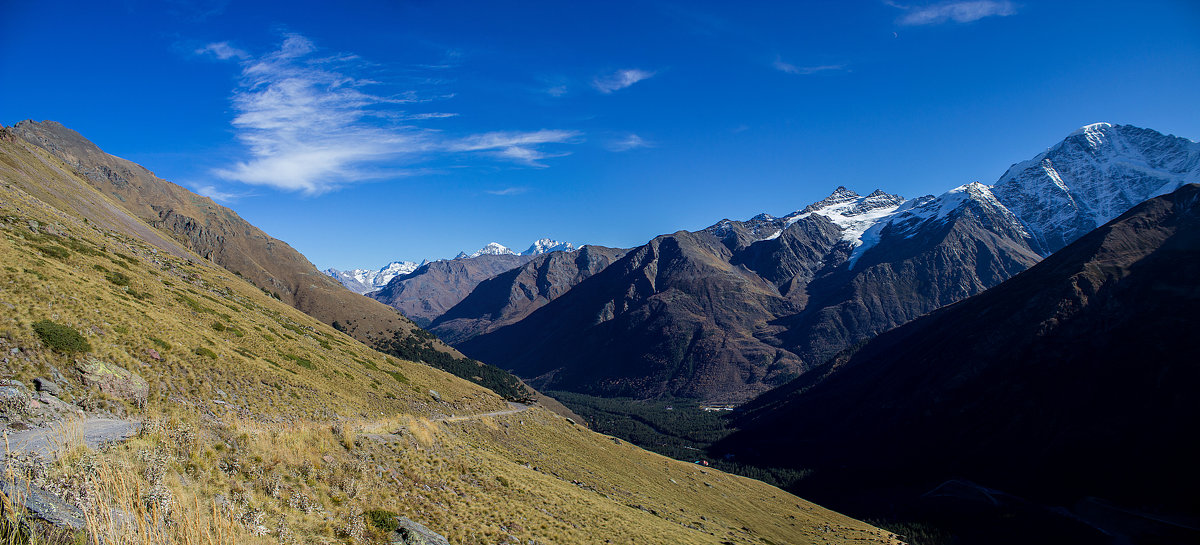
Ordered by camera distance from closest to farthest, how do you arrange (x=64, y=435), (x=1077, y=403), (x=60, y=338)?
(x=64, y=435)
(x=60, y=338)
(x=1077, y=403)

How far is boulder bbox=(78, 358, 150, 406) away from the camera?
21.1 metres

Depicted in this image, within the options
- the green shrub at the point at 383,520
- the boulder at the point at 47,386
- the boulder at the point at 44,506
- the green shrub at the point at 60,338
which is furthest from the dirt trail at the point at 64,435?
the green shrub at the point at 383,520

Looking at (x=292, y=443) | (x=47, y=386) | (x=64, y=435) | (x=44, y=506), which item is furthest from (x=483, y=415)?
(x=44, y=506)

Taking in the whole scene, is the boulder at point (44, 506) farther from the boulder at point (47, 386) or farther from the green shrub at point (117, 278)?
the green shrub at point (117, 278)

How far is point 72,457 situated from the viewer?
34.6 feet

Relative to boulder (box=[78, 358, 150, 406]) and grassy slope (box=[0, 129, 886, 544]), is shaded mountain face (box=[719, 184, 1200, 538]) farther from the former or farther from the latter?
boulder (box=[78, 358, 150, 406])

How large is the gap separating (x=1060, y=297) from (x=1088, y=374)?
39107 mm

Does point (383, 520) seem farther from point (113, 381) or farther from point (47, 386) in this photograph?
point (113, 381)

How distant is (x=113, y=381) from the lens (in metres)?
22.0

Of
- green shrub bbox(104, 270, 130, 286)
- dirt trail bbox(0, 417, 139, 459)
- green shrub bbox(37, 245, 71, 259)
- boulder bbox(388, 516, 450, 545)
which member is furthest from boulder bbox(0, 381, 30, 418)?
green shrub bbox(37, 245, 71, 259)

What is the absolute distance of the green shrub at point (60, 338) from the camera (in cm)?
2177

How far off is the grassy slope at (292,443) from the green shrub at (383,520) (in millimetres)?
441

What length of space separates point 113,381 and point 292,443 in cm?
1164

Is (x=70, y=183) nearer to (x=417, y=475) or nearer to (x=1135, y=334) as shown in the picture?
(x=417, y=475)
